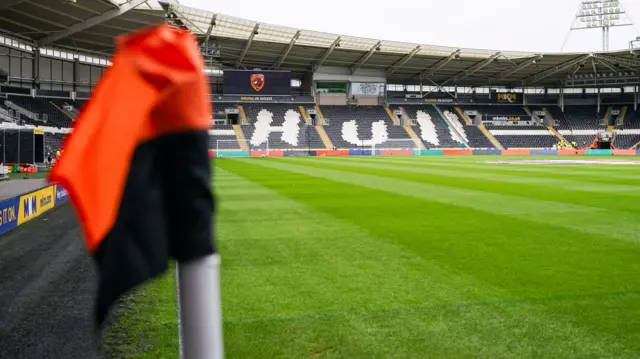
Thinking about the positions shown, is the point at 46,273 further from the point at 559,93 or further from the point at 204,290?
the point at 559,93

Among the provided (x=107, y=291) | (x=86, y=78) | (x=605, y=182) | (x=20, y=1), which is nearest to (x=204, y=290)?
(x=107, y=291)

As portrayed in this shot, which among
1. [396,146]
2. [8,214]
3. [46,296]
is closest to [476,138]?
[396,146]

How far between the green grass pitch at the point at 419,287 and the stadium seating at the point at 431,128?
53686 millimetres

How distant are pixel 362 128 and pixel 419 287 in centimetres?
6090

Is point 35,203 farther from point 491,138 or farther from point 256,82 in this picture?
point 491,138

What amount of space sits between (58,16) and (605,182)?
42.4 metres

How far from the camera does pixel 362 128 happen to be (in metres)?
66.1

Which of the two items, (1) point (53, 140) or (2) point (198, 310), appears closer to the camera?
(2) point (198, 310)

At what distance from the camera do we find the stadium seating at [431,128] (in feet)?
214

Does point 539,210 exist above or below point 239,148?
below

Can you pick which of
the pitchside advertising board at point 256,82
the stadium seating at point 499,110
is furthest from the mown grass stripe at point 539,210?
the stadium seating at point 499,110

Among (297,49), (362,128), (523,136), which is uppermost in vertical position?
(297,49)

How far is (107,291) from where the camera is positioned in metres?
1.35

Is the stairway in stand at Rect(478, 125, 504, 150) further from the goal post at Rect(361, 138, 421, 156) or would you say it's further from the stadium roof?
the goal post at Rect(361, 138, 421, 156)
